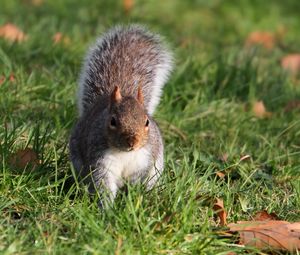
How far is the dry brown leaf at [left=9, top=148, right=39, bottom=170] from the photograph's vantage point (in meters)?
3.28

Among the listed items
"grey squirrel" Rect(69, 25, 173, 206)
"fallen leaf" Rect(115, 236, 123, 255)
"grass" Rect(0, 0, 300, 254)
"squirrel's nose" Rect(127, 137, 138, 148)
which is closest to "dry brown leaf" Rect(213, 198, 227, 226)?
"grass" Rect(0, 0, 300, 254)

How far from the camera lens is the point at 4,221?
2.89m

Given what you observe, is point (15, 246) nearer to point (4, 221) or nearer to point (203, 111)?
point (4, 221)

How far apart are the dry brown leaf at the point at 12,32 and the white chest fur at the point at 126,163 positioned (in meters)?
1.94

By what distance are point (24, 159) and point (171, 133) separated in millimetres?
978

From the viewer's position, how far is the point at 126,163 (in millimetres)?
3141

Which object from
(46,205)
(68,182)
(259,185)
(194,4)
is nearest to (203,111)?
(259,185)

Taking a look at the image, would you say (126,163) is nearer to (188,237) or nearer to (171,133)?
(188,237)

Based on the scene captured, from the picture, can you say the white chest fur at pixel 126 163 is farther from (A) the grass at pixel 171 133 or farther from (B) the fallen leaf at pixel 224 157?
(B) the fallen leaf at pixel 224 157

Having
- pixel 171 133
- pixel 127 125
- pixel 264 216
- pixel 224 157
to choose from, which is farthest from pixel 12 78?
pixel 264 216

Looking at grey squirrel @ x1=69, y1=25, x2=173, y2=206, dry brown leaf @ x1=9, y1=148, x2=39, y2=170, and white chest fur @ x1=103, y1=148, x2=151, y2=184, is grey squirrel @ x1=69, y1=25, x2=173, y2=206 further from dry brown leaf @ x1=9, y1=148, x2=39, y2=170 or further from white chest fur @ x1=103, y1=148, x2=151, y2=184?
dry brown leaf @ x1=9, y1=148, x2=39, y2=170

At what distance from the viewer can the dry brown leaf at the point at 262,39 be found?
6.11 meters

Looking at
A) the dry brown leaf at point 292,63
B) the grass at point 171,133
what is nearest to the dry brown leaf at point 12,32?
the grass at point 171,133

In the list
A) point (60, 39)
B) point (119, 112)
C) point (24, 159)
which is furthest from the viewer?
point (60, 39)
